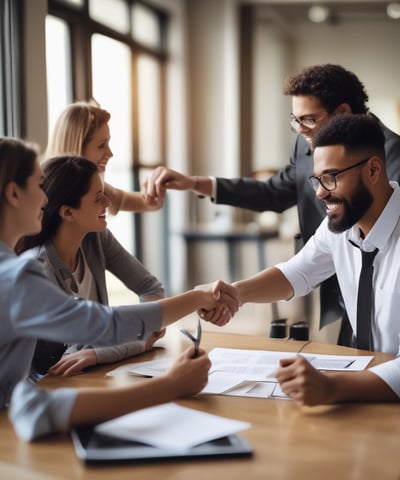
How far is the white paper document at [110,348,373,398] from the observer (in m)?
1.51

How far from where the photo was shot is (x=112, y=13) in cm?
554

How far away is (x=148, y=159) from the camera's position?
636cm

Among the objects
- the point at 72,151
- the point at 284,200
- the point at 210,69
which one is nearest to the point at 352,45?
the point at 210,69

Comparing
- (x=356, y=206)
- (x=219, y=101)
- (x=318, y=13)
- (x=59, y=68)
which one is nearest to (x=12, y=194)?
(x=356, y=206)

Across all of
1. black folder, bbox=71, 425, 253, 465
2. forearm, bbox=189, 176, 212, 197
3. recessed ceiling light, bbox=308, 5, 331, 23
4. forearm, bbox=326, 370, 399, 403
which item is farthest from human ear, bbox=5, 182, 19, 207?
recessed ceiling light, bbox=308, 5, 331, 23

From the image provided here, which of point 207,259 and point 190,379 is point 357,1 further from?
point 190,379

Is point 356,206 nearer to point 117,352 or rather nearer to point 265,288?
point 265,288

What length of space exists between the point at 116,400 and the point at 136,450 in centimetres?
14

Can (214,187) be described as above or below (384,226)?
above

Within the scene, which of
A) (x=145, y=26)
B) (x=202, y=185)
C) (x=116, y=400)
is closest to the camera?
(x=116, y=400)

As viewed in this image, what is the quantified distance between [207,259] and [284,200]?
3727 millimetres

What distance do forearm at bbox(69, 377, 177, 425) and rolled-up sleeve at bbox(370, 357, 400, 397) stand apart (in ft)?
1.50

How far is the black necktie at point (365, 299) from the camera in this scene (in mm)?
1938

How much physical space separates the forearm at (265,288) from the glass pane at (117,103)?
3251 mm
